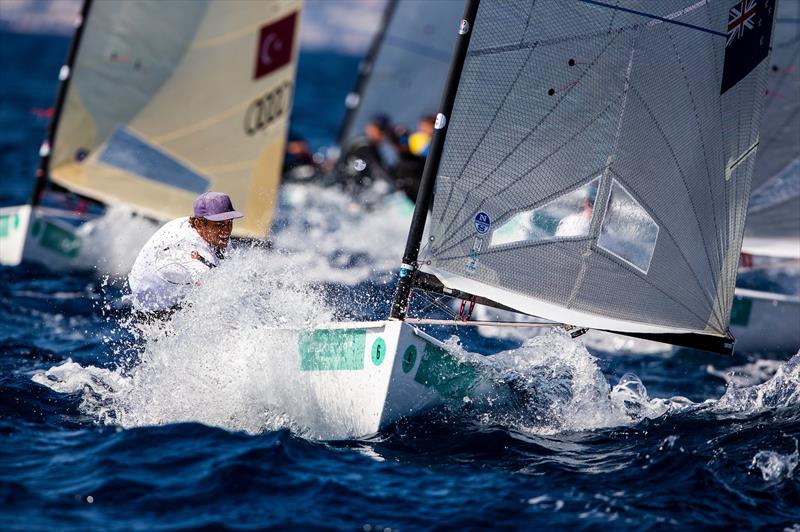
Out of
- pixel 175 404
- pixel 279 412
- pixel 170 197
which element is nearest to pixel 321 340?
pixel 279 412

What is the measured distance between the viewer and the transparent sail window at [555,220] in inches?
222

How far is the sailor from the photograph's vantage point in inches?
232

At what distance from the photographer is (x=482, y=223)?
219 inches

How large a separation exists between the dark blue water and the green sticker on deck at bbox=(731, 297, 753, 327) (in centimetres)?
278

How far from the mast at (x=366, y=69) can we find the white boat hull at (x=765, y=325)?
23.3ft

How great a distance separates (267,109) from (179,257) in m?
5.66

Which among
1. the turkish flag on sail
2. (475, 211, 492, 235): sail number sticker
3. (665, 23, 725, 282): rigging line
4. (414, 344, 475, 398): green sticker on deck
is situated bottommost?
(414, 344, 475, 398): green sticker on deck

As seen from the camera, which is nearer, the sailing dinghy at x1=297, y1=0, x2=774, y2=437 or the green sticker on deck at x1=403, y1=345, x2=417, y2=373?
the green sticker on deck at x1=403, y1=345, x2=417, y2=373

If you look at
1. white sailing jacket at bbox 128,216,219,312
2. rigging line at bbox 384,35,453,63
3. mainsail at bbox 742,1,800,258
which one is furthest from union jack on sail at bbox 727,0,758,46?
rigging line at bbox 384,35,453,63

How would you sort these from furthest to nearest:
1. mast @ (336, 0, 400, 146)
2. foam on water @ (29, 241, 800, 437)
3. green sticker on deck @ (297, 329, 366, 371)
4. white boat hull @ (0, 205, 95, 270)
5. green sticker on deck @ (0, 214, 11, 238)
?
mast @ (336, 0, 400, 146) < green sticker on deck @ (0, 214, 11, 238) < white boat hull @ (0, 205, 95, 270) < foam on water @ (29, 241, 800, 437) < green sticker on deck @ (297, 329, 366, 371)

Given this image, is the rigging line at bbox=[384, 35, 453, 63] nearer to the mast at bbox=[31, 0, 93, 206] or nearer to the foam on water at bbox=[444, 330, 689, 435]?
the mast at bbox=[31, 0, 93, 206]

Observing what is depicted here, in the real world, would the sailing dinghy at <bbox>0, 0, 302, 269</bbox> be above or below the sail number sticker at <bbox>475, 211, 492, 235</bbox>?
above

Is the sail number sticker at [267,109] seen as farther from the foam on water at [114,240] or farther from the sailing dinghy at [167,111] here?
the foam on water at [114,240]

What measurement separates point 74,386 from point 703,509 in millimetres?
3358
